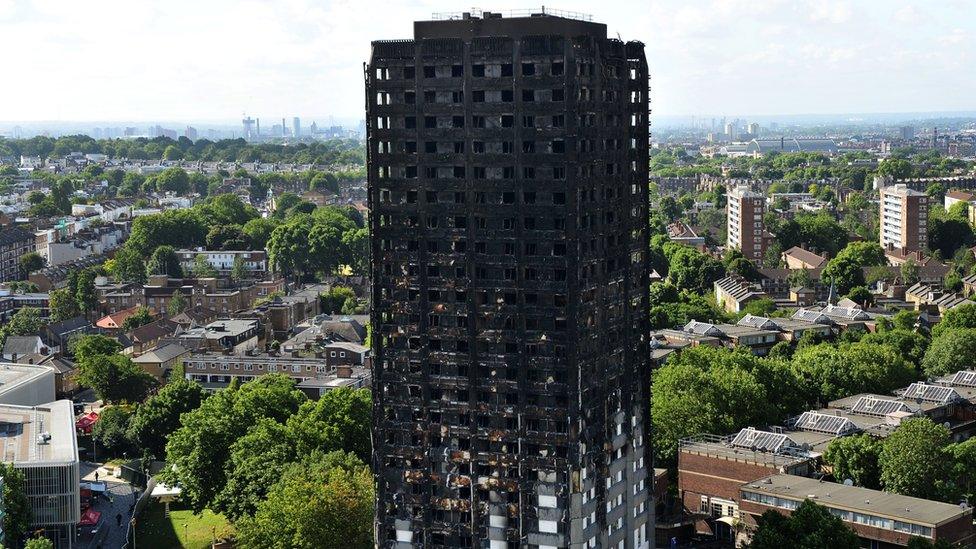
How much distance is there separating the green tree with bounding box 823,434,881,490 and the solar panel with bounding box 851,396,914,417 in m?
8.53

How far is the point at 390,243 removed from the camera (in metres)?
49.1

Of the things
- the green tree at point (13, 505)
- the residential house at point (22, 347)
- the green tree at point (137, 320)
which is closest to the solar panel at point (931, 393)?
the green tree at point (13, 505)

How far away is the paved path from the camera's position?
66438 mm

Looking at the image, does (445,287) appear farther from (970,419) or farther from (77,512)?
(970,419)

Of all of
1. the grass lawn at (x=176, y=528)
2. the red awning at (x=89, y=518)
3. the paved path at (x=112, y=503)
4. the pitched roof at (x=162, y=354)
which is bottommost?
the grass lawn at (x=176, y=528)

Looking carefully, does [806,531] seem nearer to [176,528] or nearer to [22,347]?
[176,528]

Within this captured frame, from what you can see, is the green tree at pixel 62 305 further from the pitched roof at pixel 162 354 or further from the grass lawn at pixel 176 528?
the grass lawn at pixel 176 528

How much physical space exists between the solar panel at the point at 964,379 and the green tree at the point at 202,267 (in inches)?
3140

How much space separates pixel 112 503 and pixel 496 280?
33.6m

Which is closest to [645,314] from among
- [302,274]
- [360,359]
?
[360,359]

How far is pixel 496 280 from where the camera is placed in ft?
157

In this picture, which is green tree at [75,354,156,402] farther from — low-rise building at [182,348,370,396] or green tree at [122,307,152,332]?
green tree at [122,307,152,332]

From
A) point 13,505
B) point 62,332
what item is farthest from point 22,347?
point 13,505

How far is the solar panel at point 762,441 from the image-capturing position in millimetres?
65125
